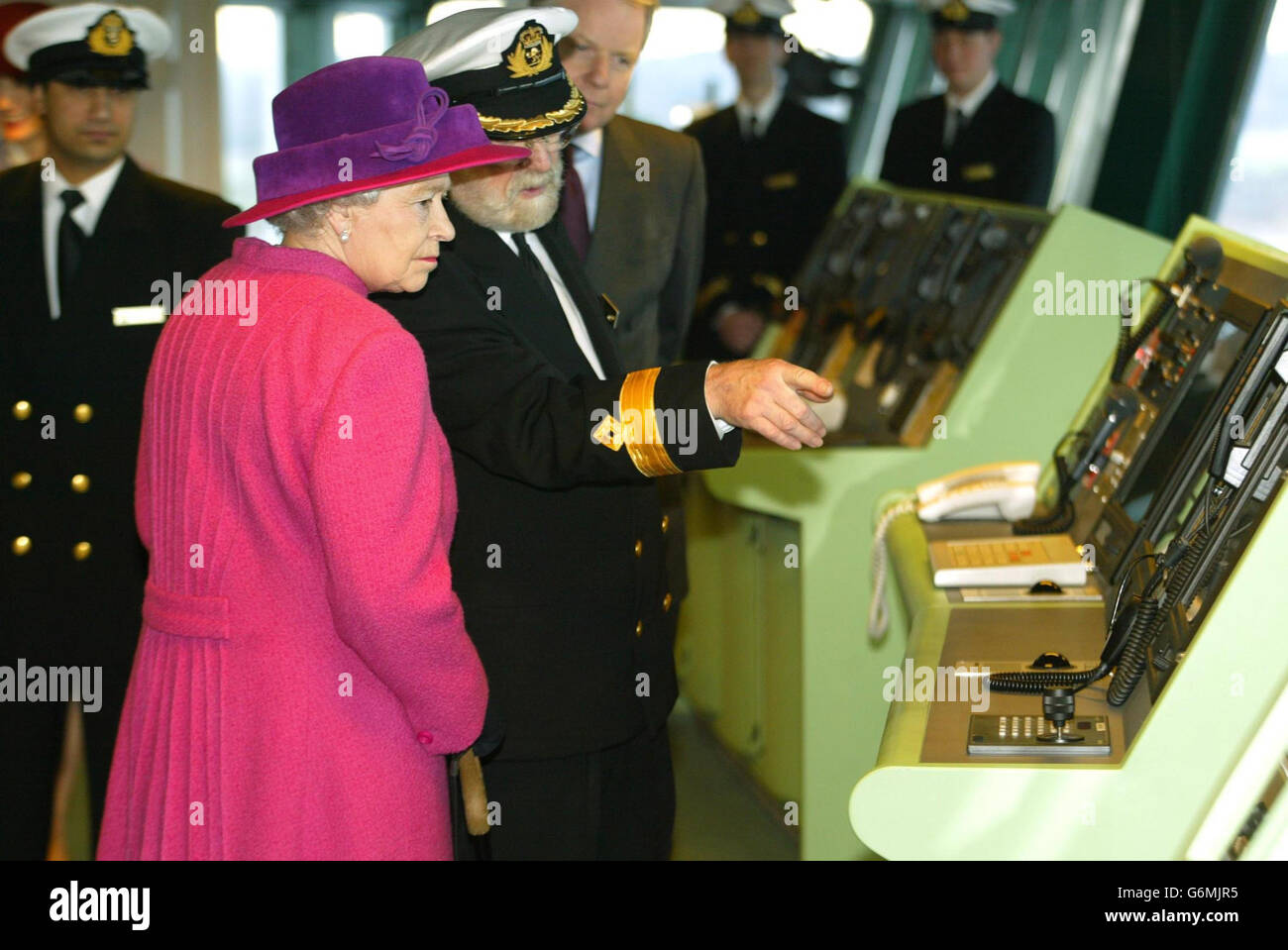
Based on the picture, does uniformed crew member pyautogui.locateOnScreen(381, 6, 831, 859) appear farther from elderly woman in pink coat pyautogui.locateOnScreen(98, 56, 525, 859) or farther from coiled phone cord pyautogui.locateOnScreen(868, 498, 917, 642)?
coiled phone cord pyautogui.locateOnScreen(868, 498, 917, 642)

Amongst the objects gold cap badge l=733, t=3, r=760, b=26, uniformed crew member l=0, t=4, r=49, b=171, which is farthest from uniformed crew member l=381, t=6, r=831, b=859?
gold cap badge l=733, t=3, r=760, b=26

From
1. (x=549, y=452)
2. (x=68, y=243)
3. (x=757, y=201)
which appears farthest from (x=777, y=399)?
(x=757, y=201)

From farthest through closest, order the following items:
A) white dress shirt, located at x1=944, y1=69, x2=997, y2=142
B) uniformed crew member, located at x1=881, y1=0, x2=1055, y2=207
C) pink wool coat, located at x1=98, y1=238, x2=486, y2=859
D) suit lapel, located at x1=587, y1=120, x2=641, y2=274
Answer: white dress shirt, located at x1=944, y1=69, x2=997, y2=142, uniformed crew member, located at x1=881, y1=0, x2=1055, y2=207, suit lapel, located at x1=587, y1=120, x2=641, y2=274, pink wool coat, located at x1=98, y1=238, x2=486, y2=859

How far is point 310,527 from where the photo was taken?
1.63 meters

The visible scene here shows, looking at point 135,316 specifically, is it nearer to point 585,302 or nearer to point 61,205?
point 61,205

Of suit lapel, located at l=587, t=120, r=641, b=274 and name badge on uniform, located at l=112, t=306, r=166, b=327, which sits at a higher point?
suit lapel, located at l=587, t=120, r=641, b=274

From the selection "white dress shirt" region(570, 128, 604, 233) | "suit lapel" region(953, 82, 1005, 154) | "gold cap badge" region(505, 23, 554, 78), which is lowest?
"suit lapel" region(953, 82, 1005, 154)

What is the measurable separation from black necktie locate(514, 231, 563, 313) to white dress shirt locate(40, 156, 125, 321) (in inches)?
35.1

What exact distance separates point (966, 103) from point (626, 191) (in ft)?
8.52

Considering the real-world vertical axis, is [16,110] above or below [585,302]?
below

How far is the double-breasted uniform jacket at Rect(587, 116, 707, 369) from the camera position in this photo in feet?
9.77

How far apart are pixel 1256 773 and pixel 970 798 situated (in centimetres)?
28

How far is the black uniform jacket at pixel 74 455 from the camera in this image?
259 centimetres

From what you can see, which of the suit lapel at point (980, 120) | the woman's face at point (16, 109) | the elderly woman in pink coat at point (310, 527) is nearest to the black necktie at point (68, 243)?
the woman's face at point (16, 109)
